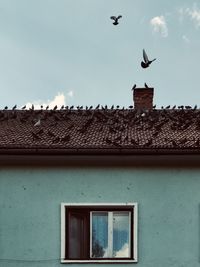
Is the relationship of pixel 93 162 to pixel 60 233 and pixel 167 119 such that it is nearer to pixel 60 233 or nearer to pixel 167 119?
pixel 60 233

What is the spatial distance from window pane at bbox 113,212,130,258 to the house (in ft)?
0.06

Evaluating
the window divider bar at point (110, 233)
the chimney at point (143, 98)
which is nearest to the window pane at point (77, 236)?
the window divider bar at point (110, 233)

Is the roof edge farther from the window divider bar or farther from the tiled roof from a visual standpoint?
the window divider bar

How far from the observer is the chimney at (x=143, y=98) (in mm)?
16953

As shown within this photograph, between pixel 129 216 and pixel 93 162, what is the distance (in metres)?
1.28

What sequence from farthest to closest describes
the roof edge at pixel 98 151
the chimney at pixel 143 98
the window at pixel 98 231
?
the chimney at pixel 143 98 < the window at pixel 98 231 < the roof edge at pixel 98 151

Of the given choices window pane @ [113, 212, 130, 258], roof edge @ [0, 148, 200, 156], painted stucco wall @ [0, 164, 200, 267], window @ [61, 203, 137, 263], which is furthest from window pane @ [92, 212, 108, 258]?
roof edge @ [0, 148, 200, 156]

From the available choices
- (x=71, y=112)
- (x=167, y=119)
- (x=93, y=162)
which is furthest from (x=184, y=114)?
(x=93, y=162)

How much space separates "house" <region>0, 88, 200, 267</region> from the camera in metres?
11.8

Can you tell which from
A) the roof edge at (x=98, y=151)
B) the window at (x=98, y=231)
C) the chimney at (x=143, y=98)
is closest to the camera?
the roof edge at (x=98, y=151)

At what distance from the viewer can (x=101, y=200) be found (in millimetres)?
11977

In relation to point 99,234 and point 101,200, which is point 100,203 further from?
point 99,234

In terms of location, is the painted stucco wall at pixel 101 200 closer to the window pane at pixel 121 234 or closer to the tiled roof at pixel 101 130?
the window pane at pixel 121 234

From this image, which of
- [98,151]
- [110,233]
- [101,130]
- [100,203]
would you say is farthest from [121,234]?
[101,130]
